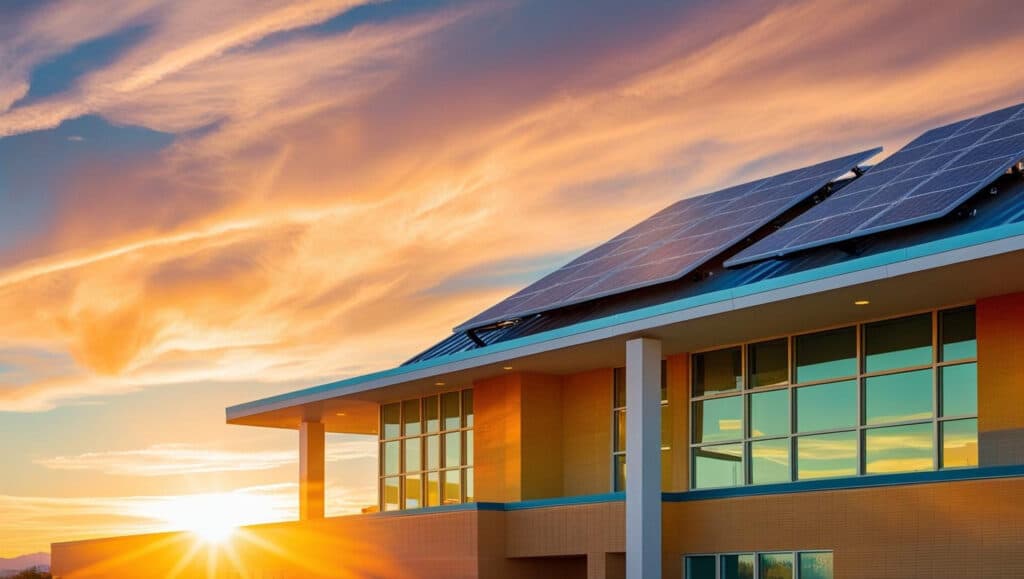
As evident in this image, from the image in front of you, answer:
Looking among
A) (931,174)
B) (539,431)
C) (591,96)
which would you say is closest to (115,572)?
(539,431)

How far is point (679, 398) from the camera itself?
93.0ft

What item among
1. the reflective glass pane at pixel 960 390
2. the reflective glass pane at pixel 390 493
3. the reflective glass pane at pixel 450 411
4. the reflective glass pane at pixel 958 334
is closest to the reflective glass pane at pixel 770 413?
the reflective glass pane at pixel 960 390

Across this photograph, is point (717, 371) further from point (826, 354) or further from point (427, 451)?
point (427, 451)

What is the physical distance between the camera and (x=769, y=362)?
87.8 feet

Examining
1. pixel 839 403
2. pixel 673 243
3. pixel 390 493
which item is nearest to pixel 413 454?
pixel 390 493

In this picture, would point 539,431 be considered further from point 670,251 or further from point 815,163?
point 815,163

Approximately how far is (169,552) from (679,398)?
1609 centimetres

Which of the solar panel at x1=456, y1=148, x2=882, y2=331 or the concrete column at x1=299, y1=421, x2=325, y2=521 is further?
the concrete column at x1=299, y1=421, x2=325, y2=521

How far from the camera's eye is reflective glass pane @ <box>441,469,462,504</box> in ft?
110

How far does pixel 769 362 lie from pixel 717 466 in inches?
92.7

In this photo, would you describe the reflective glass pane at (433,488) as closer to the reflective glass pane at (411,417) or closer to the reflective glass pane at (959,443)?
the reflective glass pane at (411,417)

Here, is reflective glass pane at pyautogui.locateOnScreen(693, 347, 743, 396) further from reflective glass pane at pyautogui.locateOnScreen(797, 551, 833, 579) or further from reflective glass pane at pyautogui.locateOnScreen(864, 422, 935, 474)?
reflective glass pane at pyautogui.locateOnScreen(797, 551, 833, 579)

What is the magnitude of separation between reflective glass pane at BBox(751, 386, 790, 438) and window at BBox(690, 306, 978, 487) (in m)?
0.02

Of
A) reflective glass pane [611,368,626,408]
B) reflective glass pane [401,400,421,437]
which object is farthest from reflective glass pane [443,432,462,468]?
reflective glass pane [611,368,626,408]
